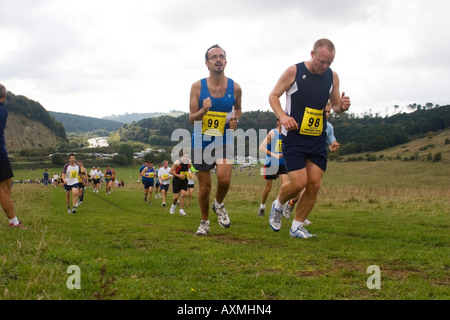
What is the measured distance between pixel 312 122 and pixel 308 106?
0.86 ft

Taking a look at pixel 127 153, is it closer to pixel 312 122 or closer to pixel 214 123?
pixel 214 123

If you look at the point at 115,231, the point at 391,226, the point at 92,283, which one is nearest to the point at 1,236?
the point at 115,231

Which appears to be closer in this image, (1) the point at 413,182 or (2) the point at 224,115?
(2) the point at 224,115

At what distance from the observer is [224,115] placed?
7.15 metres

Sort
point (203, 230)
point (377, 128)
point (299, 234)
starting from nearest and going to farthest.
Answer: point (299, 234)
point (203, 230)
point (377, 128)

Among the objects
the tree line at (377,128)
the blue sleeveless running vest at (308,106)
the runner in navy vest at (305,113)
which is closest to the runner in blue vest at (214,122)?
the runner in navy vest at (305,113)

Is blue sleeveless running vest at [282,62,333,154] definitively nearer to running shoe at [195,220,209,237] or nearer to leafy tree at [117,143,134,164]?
running shoe at [195,220,209,237]

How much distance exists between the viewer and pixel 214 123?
713 cm

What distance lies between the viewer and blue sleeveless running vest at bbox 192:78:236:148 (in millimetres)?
7062

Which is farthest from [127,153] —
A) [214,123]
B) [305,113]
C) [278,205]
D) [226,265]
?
[226,265]

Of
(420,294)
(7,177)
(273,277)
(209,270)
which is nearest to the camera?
(420,294)

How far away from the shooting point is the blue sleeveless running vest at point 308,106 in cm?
647
